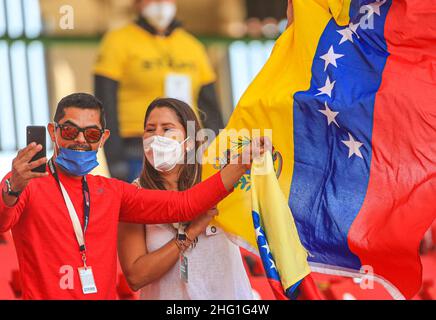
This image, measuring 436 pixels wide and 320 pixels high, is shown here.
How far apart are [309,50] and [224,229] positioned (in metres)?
0.94

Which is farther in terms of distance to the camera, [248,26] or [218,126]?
[248,26]

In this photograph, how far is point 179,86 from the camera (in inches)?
328

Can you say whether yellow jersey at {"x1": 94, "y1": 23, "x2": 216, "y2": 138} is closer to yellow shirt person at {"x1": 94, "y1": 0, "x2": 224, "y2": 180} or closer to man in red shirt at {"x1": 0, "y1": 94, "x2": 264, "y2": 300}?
yellow shirt person at {"x1": 94, "y1": 0, "x2": 224, "y2": 180}

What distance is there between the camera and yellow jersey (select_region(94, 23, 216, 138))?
8311mm

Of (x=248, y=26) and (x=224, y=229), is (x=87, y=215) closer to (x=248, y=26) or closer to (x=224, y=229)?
(x=224, y=229)

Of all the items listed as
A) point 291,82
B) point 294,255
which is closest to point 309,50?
point 291,82

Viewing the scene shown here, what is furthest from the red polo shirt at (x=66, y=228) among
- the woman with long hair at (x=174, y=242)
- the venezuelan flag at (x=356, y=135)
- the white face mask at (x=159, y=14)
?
the white face mask at (x=159, y=14)

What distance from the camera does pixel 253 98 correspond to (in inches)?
253

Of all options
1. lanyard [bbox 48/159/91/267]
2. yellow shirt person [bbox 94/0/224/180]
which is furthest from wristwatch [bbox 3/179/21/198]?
yellow shirt person [bbox 94/0/224/180]

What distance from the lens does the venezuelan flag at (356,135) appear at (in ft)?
20.3

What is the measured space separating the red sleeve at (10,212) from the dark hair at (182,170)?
2.21 ft

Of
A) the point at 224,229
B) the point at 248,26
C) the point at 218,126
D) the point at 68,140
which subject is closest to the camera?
the point at 68,140

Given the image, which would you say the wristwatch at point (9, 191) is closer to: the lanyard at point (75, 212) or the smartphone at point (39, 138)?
the smartphone at point (39, 138)

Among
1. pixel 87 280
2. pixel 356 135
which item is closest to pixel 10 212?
pixel 87 280
